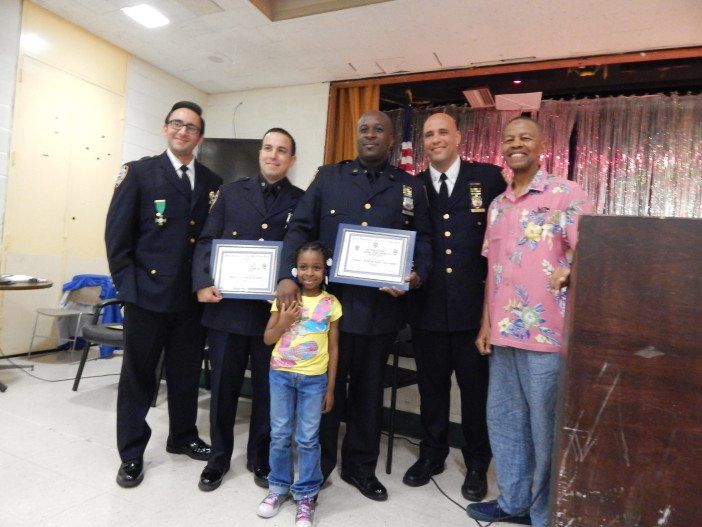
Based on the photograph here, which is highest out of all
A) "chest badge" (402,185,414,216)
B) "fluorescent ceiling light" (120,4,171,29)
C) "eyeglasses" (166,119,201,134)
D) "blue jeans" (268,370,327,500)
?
"fluorescent ceiling light" (120,4,171,29)

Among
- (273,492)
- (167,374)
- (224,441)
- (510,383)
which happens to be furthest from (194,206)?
(510,383)

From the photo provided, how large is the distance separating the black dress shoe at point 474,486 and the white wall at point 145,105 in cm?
497

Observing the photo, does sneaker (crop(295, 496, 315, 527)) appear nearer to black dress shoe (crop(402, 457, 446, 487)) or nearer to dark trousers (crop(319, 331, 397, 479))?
dark trousers (crop(319, 331, 397, 479))

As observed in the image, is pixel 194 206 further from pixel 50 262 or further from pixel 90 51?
pixel 90 51

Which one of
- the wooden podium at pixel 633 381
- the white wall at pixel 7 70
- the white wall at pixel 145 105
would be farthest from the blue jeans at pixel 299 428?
the white wall at pixel 145 105

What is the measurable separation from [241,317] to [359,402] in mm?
678

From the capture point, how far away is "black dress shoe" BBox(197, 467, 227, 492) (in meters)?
1.95

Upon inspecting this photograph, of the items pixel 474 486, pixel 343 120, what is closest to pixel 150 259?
pixel 474 486

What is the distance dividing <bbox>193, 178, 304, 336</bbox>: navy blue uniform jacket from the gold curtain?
3409 millimetres

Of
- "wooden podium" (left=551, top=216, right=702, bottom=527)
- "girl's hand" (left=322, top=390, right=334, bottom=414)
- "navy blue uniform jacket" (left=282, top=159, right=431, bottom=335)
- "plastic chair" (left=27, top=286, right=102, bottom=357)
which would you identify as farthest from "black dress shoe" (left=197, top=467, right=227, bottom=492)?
"plastic chair" (left=27, top=286, right=102, bottom=357)

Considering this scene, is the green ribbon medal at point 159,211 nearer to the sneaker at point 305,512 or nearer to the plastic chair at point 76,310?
the sneaker at point 305,512

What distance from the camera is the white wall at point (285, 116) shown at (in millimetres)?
5508

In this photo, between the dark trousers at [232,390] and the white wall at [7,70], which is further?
the white wall at [7,70]

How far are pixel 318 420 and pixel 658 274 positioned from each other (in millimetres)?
1411
